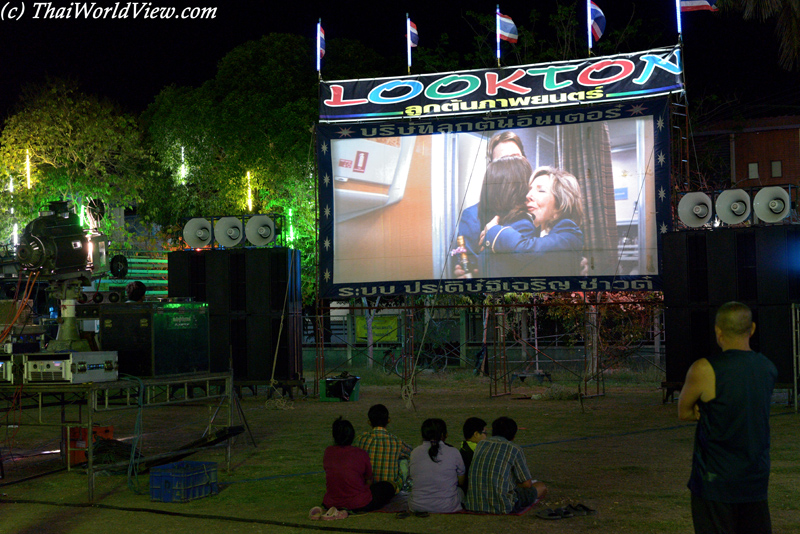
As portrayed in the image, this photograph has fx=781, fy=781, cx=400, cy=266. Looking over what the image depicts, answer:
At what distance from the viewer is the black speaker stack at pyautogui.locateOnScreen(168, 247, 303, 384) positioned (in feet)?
50.3

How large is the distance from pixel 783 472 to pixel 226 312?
11.0 metres

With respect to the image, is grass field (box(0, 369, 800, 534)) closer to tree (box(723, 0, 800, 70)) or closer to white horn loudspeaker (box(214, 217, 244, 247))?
white horn loudspeaker (box(214, 217, 244, 247))

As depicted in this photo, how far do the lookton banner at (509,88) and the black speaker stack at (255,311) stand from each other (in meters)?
3.42

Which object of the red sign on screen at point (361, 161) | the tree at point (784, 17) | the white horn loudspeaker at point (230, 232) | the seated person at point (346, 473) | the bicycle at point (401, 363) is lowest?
the bicycle at point (401, 363)

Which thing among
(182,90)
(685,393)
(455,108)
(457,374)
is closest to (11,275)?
(182,90)

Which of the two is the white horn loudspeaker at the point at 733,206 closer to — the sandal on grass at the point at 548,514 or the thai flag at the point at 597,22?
the thai flag at the point at 597,22

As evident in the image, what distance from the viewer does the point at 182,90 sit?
1104 inches

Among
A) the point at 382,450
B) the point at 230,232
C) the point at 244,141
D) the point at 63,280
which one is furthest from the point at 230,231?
the point at 382,450

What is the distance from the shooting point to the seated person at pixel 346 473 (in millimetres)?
Answer: 6055

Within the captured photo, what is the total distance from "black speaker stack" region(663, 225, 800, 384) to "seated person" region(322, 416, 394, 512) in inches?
342

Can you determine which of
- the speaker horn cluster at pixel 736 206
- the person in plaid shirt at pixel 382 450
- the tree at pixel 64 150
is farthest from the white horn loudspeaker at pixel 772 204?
the tree at pixel 64 150

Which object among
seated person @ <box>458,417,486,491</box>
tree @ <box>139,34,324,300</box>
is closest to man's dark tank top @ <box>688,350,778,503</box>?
seated person @ <box>458,417,486,491</box>

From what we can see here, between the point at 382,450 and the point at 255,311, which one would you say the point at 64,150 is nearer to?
the point at 255,311

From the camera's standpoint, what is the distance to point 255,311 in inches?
612
